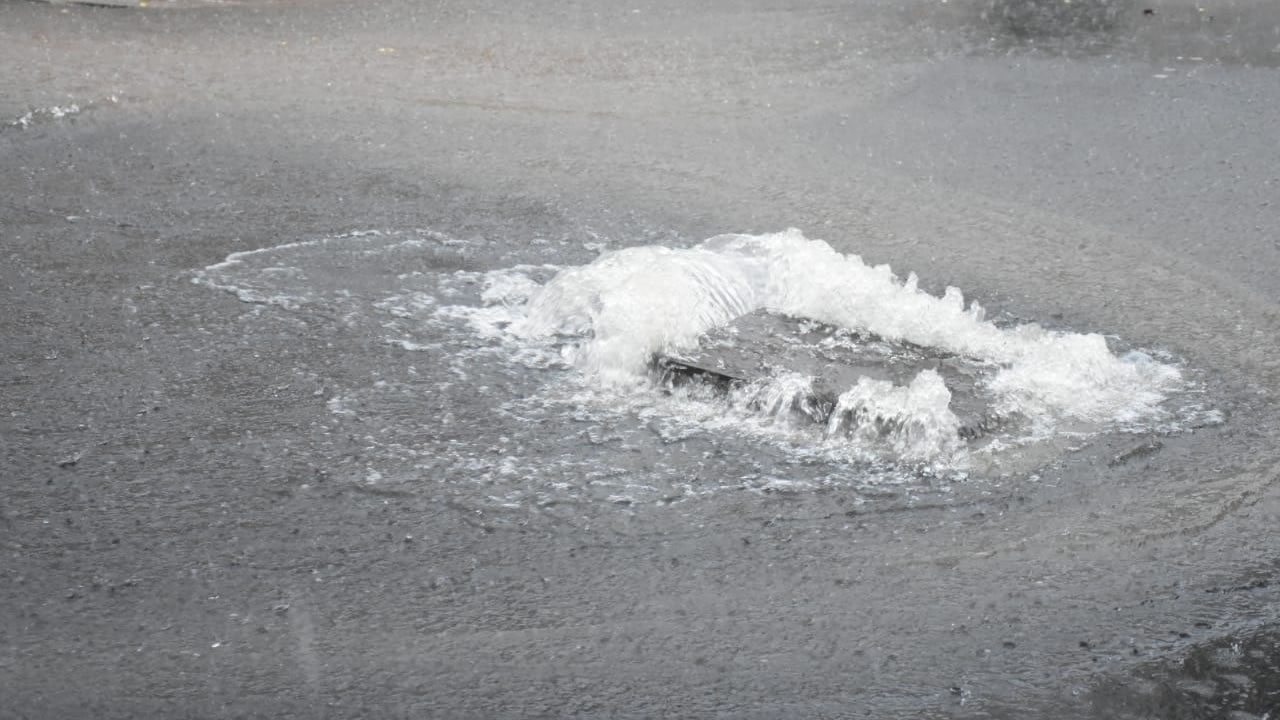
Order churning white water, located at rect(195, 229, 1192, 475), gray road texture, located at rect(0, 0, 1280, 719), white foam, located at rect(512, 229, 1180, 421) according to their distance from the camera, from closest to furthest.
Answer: gray road texture, located at rect(0, 0, 1280, 719)
churning white water, located at rect(195, 229, 1192, 475)
white foam, located at rect(512, 229, 1180, 421)

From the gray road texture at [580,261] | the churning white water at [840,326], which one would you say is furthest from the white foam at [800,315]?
the gray road texture at [580,261]

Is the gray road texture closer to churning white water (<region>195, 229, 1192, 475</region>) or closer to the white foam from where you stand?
churning white water (<region>195, 229, 1192, 475</region>)

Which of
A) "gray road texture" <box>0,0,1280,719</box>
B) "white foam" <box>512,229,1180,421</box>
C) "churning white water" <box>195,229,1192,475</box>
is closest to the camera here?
"gray road texture" <box>0,0,1280,719</box>

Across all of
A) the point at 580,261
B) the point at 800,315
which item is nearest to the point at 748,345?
the point at 800,315

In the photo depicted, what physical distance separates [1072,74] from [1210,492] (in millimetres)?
5165

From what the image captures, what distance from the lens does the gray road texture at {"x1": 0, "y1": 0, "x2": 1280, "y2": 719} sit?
3182 mm

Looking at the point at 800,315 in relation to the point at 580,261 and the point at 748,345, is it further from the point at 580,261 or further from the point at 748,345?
the point at 580,261

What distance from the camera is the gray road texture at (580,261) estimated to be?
3182mm

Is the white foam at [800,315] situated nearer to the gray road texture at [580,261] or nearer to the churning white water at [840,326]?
the churning white water at [840,326]

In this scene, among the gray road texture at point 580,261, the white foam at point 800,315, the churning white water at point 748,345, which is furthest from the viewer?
the white foam at point 800,315

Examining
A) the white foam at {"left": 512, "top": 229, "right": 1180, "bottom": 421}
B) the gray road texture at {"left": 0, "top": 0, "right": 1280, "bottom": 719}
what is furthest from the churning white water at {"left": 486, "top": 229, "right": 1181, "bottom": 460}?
the gray road texture at {"left": 0, "top": 0, "right": 1280, "bottom": 719}

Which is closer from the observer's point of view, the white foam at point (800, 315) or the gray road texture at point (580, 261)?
the gray road texture at point (580, 261)

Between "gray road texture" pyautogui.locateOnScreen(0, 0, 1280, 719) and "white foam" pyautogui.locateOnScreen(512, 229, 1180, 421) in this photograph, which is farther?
"white foam" pyautogui.locateOnScreen(512, 229, 1180, 421)

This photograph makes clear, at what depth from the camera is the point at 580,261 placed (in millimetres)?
5719
